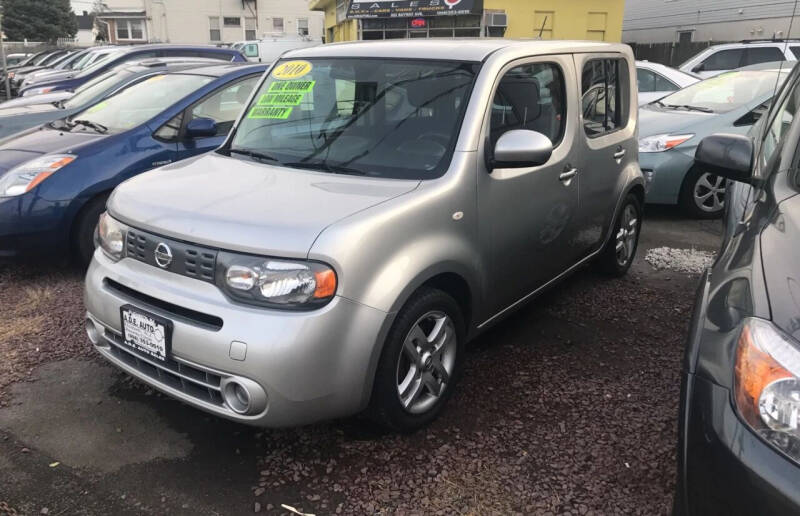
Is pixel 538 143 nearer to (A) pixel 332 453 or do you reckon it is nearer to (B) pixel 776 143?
(B) pixel 776 143

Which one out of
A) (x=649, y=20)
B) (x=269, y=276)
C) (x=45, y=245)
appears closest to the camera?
(x=269, y=276)

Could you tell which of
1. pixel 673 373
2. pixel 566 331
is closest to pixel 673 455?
pixel 673 373

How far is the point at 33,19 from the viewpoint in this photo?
144ft

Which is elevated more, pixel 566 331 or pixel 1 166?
pixel 1 166

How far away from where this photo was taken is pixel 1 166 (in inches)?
191

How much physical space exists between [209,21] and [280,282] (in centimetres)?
4163

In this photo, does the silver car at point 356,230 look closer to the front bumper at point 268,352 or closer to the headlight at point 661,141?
the front bumper at point 268,352

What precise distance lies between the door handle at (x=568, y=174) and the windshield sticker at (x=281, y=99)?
1545 mm

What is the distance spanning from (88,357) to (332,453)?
1.75 m

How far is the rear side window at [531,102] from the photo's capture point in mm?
3303

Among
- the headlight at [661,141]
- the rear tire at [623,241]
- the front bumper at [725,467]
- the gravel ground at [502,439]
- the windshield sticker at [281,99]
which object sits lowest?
the gravel ground at [502,439]

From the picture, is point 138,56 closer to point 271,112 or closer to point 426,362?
point 271,112

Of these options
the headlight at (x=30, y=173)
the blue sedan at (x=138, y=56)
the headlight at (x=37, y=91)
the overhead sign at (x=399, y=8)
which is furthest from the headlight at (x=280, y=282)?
the overhead sign at (x=399, y=8)

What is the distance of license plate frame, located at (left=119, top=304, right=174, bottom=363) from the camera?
256cm
